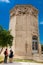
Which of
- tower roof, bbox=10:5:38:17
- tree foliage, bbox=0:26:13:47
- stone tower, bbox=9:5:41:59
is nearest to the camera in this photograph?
tree foliage, bbox=0:26:13:47

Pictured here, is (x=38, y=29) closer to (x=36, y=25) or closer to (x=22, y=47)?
(x=36, y=25)

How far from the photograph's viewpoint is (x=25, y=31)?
24.5 m

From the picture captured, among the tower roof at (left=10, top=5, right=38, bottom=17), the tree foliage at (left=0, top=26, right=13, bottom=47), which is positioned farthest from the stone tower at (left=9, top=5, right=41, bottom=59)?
the tree foliage at (left=0, top=26, right=13, bottom=47)

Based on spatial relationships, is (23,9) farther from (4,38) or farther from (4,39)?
(4,39)

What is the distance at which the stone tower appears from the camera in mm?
23984

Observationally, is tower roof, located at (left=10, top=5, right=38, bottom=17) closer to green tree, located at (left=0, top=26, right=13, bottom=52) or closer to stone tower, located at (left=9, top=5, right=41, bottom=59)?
stone tower, located at (left=9, top=5, right=41, bottom=59)

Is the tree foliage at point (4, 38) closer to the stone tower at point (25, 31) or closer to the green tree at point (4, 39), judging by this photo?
the green tree at point (4, 39)

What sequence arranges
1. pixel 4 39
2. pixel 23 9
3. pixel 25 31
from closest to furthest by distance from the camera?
pixel 4 39, pixel 25 31, pixel 23 9

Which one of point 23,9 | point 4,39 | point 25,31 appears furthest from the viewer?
point 23,9

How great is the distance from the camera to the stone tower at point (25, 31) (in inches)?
944

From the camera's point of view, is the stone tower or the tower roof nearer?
the stone tower

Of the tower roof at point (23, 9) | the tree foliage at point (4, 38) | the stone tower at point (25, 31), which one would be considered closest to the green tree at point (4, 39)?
the tree foliage at point (4, 38)

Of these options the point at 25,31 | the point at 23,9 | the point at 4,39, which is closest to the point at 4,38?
the point at 4,39

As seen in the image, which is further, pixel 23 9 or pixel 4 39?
pixel 23 9
